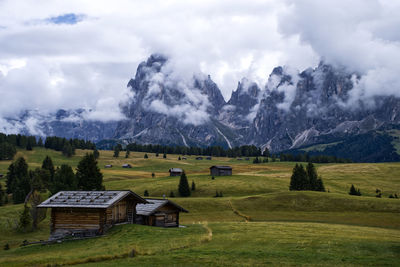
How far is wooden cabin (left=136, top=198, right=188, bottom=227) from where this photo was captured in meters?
46.9

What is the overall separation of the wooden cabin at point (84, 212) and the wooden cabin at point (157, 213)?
169 inches

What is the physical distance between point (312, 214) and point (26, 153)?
15292cm

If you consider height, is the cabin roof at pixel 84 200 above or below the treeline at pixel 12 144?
below

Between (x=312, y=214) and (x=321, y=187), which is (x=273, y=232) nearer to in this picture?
(x=312, y=214)

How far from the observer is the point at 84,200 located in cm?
4100

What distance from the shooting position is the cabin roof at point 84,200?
3970 cm

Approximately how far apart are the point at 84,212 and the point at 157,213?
10182 millimetres

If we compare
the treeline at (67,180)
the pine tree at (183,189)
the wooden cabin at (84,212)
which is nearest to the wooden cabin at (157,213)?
the wooden cabin at (84,212)

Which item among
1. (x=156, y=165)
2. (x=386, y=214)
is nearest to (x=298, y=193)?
(x=386, y=214)

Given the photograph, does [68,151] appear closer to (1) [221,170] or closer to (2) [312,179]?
(1) [221,170]

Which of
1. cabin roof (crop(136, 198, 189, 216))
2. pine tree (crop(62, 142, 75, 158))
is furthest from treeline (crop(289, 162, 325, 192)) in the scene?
pine tree (crop(62, 142, 75, 158))

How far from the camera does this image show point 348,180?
11969 cm

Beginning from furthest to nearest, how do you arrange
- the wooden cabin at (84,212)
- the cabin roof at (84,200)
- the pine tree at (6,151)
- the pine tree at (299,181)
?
the pine tree at (6,151), the pine tree at (299,181), the cabin roof at (84,200), the wooden cabin at (84,212)

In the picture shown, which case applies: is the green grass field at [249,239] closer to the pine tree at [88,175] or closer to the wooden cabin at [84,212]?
the wooden cabin at [84,212]
